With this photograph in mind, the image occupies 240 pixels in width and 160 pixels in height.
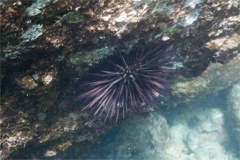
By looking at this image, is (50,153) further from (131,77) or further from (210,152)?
(210,152)

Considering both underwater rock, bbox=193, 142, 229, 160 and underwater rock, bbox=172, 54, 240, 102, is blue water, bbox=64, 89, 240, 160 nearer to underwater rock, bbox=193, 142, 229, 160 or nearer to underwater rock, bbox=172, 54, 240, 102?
underwater rock, bbox=193, 142, 229, 160

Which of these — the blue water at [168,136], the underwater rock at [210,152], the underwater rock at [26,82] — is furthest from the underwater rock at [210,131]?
the underwater rock at [26,82]

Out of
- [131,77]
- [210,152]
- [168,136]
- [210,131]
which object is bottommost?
[210,152]

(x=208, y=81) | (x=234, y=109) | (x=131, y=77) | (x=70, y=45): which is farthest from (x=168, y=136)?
(x=70, y=45)

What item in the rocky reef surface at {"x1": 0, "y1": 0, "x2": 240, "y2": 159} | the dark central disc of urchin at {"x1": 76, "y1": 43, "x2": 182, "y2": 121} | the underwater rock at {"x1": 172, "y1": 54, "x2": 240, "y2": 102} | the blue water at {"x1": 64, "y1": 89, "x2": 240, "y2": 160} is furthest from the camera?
the underwater rock at {"x1": 172, "y1": 54, "x2": 240, "y2": 102}

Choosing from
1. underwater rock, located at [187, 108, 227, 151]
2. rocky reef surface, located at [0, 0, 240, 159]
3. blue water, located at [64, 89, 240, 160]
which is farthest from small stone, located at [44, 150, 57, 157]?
underwater rock, located at [187, 108, 227, 151]

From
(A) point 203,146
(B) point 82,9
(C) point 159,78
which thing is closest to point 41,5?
(B) point 82,9
